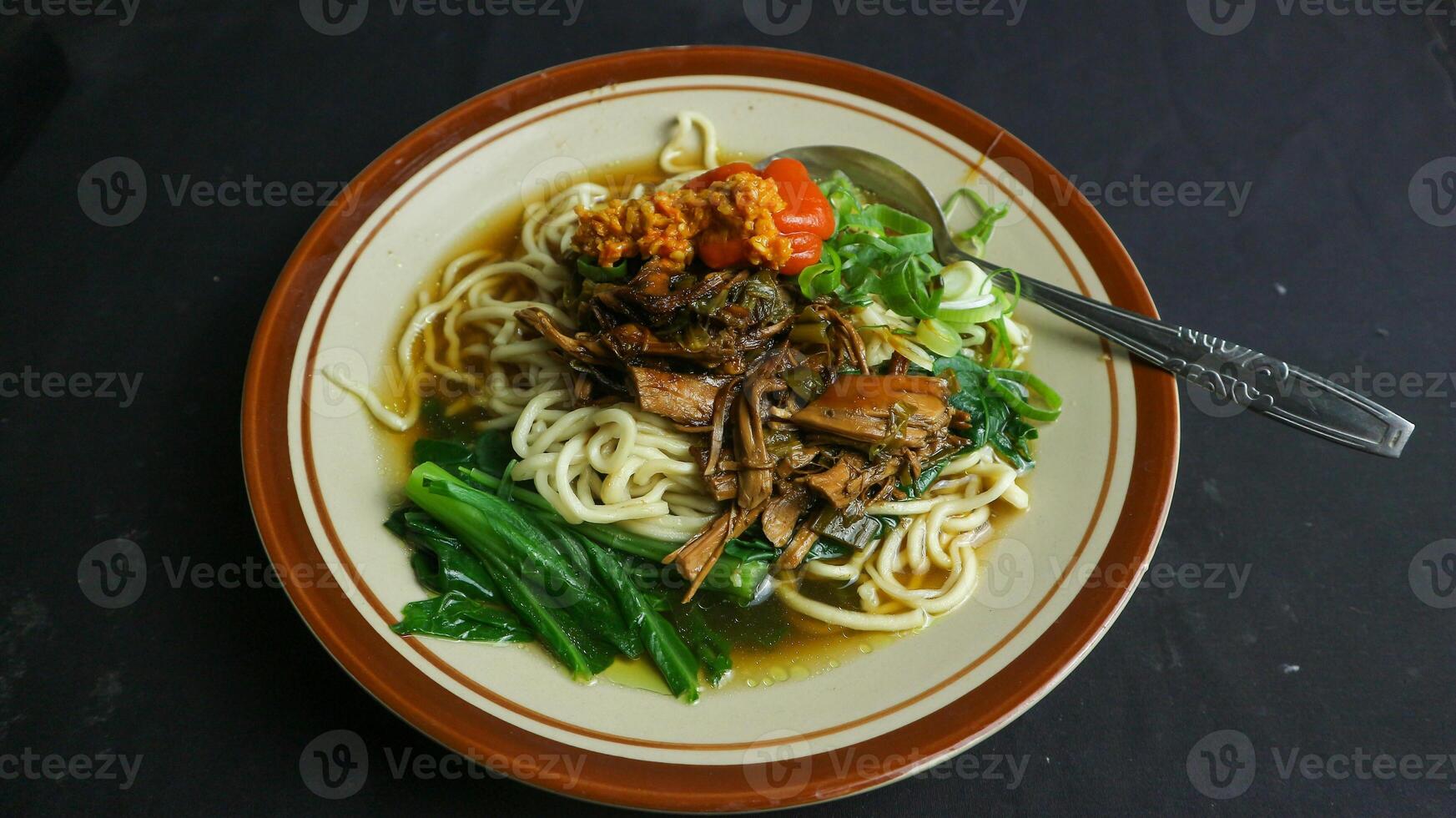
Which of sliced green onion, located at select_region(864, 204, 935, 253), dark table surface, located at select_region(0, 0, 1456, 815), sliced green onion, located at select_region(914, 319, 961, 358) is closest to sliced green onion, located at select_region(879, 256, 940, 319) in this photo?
sliced green onion, located at select_region(914, 319, 961, 358)

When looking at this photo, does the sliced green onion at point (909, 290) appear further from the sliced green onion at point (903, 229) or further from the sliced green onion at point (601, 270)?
the sliced green onion at point (601, 270)

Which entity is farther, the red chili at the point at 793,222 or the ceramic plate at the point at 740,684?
the red chili at the point at 793,222

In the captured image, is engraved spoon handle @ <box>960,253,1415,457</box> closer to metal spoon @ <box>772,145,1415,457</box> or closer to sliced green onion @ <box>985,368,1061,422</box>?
metal spoon @ <box>772,145,1415,457</box>

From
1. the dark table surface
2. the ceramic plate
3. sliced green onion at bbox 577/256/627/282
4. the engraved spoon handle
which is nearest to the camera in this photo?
the ceramic plate

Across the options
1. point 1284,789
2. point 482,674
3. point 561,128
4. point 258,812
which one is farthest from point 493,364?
A: point 1284,789

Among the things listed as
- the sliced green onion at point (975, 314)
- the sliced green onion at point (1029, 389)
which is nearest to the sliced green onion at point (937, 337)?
the sliced green onion at point (975, 314)

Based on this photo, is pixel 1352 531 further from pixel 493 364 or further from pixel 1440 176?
pixel 493 364

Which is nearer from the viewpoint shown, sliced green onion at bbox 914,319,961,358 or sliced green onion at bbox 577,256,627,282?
sliced green onion at bbox 577,256,627,282
